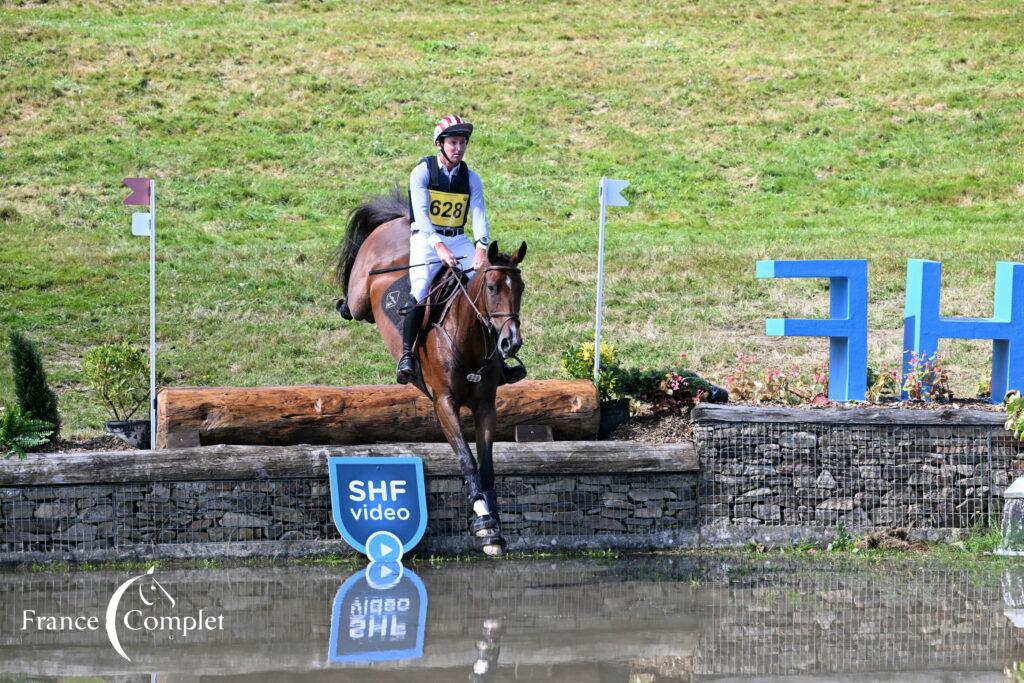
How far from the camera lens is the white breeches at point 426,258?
946 cm

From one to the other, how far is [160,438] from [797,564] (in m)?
4.86

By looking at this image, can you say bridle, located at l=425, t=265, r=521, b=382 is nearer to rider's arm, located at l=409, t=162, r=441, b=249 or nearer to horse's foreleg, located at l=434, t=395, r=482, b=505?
horse's foreleg, located at l=434, t=395, r=482, b=505

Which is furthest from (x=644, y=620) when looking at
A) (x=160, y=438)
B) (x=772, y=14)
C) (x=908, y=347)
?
(x=772, y=14)

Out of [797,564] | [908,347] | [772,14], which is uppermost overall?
[772,14]

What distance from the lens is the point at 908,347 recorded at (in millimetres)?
12070

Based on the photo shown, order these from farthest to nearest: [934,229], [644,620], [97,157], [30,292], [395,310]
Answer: [97,157]
[934,229]
[30,292]
[395,310]
[644,620]

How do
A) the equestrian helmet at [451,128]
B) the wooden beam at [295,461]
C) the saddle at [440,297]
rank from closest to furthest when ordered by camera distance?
the saddle at [440,297], the equestrian helmet at [451,128], the wooden beam at [295,461]

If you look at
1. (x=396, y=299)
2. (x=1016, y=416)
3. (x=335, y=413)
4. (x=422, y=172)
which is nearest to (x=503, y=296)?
(x=422, y=172)

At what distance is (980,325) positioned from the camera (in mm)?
11891

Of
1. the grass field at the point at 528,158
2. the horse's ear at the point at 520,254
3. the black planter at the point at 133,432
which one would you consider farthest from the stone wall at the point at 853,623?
the grass field at the point at 528,158

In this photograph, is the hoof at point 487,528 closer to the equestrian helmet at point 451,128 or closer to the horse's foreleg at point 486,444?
the horse's foreleg at point 486,444

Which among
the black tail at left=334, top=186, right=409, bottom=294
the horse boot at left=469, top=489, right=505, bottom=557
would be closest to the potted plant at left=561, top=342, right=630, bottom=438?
the black tail at left=334, top=186, right=409, bottom=294

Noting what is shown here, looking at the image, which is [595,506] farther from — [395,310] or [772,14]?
[772,14]

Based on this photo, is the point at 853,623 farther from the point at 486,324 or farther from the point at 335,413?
the point at 335,413
